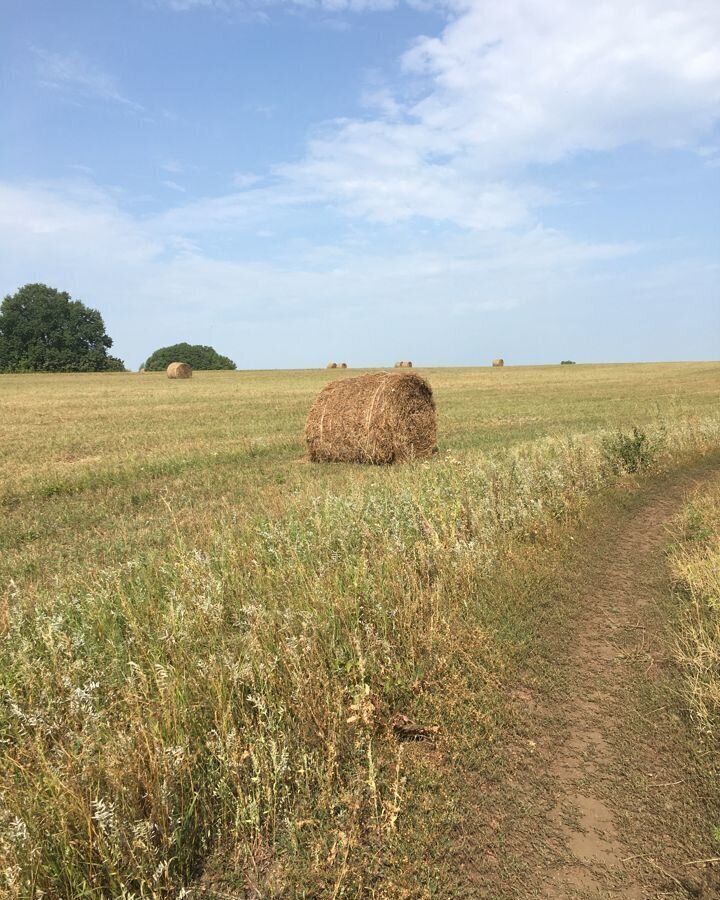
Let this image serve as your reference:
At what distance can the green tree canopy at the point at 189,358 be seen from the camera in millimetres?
116812

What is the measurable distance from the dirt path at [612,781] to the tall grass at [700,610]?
0.19 meters

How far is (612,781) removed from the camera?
139 inches

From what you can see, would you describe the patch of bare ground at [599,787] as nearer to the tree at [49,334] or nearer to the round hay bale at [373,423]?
the round hay bale at [373,423]

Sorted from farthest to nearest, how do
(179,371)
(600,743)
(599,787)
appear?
(179,371) → (600,743) → (599,787)

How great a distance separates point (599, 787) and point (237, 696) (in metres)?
2.24

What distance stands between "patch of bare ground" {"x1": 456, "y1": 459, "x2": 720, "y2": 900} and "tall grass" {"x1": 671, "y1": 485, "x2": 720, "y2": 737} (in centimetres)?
15

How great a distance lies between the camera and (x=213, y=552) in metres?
6.38

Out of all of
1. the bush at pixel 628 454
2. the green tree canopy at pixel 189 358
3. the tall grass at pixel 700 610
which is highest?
the green tree canopy at pixel 189 358

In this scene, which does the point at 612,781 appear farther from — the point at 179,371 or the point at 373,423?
the point at 179,371

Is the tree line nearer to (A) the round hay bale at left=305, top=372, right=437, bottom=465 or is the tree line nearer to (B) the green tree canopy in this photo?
(B) the green tree canopy

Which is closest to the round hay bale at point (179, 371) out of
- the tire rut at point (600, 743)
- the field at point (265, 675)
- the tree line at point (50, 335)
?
the tree line at point (50, 335)

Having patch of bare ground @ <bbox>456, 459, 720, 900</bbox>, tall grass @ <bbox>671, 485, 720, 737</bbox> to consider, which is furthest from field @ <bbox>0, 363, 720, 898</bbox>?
tall grass @ <bbox>671, 485, 720, 737</bbox>

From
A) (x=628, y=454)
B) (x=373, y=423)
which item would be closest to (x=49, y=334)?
(x=373, y=423)

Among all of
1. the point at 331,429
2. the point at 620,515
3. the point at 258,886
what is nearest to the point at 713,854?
the point at 258,886
